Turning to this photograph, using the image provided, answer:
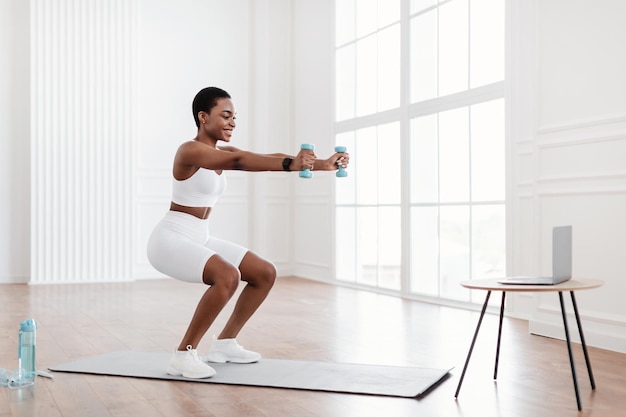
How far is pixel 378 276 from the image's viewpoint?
21.1 ft

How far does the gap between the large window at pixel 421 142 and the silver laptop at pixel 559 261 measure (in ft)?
7.25

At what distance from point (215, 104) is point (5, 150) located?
15.8 ft

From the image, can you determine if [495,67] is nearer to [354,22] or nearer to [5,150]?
[354,22]

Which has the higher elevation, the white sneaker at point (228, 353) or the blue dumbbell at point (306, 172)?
the blue dumbbell at point (306, 172)

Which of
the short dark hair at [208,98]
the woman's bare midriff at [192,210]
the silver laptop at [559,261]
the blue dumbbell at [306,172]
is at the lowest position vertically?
the silver laptop at [559,261]

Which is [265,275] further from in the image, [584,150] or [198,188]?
[584,150]

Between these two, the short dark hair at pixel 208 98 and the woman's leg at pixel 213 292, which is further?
the short dark hair at pixel 208 98

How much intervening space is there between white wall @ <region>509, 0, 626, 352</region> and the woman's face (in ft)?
5.99

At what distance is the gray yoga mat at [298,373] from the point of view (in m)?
2.87

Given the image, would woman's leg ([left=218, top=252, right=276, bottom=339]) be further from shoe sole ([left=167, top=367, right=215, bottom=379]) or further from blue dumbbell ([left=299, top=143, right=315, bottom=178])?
blue dumbbell ([left=299, top=143, right=315, bottom=178])

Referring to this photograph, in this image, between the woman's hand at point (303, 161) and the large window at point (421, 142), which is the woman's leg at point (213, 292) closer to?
the woman's hand at point (303, 161)

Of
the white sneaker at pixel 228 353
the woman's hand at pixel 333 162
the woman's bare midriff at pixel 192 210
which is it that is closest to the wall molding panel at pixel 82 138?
the white sneaker at pixel 228 353

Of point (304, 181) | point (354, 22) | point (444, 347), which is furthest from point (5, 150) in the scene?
point (444, 347)

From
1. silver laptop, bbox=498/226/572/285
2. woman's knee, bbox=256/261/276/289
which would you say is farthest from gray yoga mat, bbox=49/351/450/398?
silver laptop, bbox=498/226/572/285
